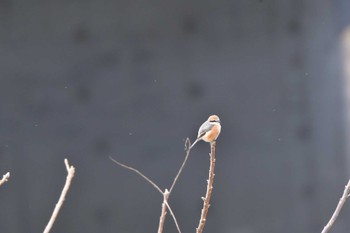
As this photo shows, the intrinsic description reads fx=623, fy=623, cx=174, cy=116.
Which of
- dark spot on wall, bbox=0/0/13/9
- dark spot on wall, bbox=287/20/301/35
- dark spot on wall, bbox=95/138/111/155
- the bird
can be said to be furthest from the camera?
dark spot on wall, bbox=287/20/301/35

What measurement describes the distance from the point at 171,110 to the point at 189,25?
0.29m

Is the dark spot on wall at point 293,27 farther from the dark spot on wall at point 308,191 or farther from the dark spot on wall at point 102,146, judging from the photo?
the dark spot on wall at point 102,146

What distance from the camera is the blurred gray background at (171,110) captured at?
1.98m

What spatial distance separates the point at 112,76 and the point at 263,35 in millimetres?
534

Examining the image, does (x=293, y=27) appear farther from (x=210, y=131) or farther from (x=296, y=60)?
(x=210, y=131)

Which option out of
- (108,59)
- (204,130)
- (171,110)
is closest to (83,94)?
(108,59)

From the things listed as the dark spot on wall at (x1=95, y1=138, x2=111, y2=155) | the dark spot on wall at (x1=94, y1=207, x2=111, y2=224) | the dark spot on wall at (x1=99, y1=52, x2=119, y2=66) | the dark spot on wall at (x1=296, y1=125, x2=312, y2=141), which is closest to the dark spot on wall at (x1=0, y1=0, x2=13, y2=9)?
the dark spot on wall at (x1=99, y1=52, x2=119, y2=66)

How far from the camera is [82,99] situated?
200 cm

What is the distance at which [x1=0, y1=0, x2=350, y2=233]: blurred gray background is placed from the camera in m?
1.98

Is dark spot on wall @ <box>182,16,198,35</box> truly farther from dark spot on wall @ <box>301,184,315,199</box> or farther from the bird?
the bird

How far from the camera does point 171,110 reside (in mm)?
2068

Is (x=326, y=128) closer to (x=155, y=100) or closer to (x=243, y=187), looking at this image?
(x=243, y=187)

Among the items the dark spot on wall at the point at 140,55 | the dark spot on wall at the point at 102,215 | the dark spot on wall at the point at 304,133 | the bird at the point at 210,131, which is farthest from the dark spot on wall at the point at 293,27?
the bird at the point at 210,131

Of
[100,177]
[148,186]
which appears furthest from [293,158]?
[100,177]
